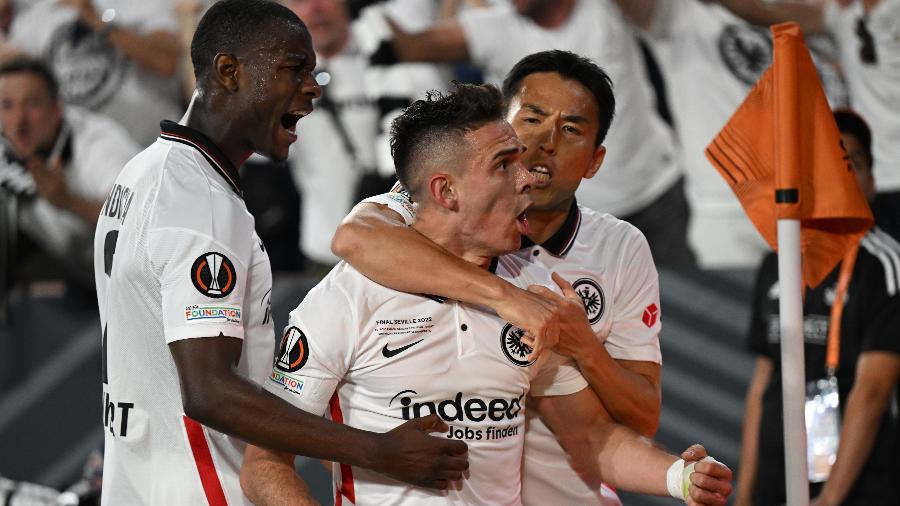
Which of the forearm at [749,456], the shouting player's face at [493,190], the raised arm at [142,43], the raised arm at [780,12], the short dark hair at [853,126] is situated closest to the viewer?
the shouting player's face at [493,190]

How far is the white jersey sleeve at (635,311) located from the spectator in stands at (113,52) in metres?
4.58

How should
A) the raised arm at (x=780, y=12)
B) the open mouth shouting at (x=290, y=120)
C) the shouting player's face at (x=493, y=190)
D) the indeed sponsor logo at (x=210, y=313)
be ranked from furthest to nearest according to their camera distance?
the raised arm at (x=780, y=12), the open mouth shouting at (x=290, y=120), the shouting player's face at (x=493, y=190), the indeed sponsor logo at (x=210, y=313)

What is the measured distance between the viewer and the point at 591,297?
2.89 metres

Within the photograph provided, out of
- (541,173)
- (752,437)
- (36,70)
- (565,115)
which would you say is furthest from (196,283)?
(36,70)

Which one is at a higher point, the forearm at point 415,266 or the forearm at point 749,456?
the forearm at point 415,266

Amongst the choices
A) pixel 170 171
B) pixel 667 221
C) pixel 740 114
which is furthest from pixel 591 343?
pixel 667 221

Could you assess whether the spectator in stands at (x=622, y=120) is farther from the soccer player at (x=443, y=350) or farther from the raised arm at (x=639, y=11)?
the soccer player at (x=443, y=350)

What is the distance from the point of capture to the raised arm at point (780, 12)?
6102 mm

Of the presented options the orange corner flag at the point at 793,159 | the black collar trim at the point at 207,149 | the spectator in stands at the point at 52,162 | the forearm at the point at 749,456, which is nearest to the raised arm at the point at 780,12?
the forearm at the point at 749,456

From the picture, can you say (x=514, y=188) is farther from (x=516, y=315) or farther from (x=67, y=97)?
(x=67, y=97)

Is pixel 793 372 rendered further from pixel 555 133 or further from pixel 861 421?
pixel 861 421

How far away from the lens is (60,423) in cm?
711

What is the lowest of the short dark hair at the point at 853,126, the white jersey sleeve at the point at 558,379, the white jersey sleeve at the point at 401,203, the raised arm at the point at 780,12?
the white jersey sleeve at the point at 558,379

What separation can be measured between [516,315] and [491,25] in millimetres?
4280
